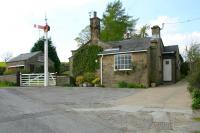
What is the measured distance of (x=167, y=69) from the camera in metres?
33.0

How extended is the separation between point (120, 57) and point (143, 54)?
2307 mm

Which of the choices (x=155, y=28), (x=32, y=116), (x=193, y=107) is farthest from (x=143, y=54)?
(x=32, y=116)

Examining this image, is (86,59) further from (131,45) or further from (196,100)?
(196,100)

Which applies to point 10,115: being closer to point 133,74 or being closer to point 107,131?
point 107,131

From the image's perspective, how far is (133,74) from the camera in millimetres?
28875

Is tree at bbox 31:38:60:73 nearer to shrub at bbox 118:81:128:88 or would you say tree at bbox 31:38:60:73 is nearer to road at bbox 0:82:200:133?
shrub at bbox 118:81:128:88

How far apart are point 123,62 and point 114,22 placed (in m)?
25.2

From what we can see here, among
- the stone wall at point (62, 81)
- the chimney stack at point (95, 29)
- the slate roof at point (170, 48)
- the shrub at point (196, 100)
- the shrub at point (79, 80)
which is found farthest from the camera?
the slate roof at point (170, 48)

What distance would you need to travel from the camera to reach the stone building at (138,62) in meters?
28.7

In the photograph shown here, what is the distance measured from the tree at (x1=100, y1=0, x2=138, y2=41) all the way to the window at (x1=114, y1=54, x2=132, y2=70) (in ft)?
78.2

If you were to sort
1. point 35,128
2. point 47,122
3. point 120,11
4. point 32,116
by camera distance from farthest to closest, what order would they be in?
point 120,11 → point 32,116 → point 47,122 → point 35,128

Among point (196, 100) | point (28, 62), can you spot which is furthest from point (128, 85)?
point (28, 62)

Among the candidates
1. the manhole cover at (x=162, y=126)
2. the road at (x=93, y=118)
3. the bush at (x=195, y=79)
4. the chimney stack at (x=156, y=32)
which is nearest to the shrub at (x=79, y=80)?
the chimney stack at (x=156, y=32)

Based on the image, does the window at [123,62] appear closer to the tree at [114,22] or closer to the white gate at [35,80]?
the white gate at [35,80]
